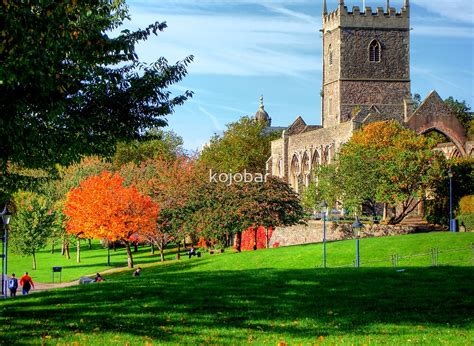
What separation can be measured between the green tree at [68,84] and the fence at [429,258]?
685 inches

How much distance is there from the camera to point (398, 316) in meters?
15.2

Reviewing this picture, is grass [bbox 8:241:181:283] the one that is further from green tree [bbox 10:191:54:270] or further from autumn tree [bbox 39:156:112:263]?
green tree [bbox 10:191:54:270]

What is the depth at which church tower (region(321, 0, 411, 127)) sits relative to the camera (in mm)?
82312

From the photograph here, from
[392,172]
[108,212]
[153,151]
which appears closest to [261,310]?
[392,172]

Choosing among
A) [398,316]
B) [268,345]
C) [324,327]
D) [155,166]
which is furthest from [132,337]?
[155,166]

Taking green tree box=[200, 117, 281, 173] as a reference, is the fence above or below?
below

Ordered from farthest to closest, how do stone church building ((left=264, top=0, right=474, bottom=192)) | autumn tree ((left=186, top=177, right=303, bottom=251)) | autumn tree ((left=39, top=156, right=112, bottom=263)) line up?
1. stone church building ((left=264, top=0, right=474, bottom=192))
2. autumn tree ((left=39, top=156, right=112, bottom=263))
3. autumn tree ((left=186, top=177, right=303, bottom=251))

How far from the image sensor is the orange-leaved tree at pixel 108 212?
5350 cm

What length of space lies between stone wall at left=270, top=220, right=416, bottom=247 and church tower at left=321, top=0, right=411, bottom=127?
28.5m

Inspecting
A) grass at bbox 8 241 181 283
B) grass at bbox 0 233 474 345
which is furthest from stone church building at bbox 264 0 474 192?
grass at bbox 0 233 474 345

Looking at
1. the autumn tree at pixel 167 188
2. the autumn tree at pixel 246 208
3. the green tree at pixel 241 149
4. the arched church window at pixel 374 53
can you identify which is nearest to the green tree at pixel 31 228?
the autumn tree at pixel 167 188

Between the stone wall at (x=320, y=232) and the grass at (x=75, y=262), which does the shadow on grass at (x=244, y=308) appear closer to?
the stone wall at (x=320, y=232)

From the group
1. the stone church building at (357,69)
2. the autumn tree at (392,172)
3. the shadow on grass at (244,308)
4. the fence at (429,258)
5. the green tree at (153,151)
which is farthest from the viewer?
the green tree at (153,151)

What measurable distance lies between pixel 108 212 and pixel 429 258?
26268 mm
